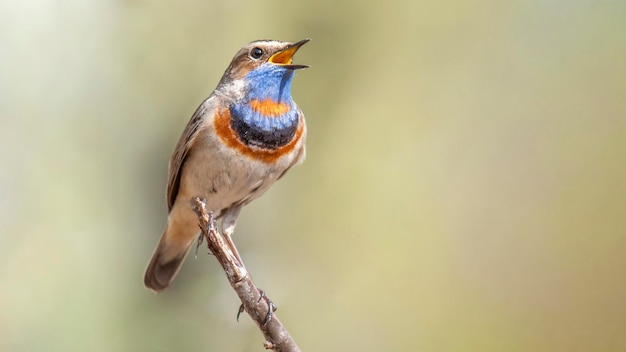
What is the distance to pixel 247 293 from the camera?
116 cm

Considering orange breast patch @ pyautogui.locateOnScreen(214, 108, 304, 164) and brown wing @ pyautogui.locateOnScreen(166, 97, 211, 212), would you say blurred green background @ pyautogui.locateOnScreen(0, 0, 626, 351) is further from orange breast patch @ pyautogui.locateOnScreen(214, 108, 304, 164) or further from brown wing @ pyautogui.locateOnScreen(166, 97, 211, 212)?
orange breast patch @ pyautogui.locateOnScreen(214, 108, 304, 164)

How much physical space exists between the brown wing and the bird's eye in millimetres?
133

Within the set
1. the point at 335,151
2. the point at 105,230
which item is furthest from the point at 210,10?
the point at 105,230

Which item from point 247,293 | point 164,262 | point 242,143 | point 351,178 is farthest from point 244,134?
point 351,178

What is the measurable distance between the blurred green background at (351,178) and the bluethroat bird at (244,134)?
2.02 ft

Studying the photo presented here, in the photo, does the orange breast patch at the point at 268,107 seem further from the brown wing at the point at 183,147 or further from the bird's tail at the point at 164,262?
the bird's tail at the point at 164,262

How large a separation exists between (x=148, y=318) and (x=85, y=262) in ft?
0.81

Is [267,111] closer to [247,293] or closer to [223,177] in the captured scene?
[223,177]

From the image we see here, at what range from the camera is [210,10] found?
2.00 metres

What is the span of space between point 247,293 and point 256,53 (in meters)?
0.46

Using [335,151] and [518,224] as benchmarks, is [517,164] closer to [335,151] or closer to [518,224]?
[518,224]

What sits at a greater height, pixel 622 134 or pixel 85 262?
pixel 85 262

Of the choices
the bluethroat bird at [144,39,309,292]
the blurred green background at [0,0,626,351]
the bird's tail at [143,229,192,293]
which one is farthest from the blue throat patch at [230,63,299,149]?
the blurred green background at [0,0,626,351]

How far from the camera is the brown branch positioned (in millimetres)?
1130
